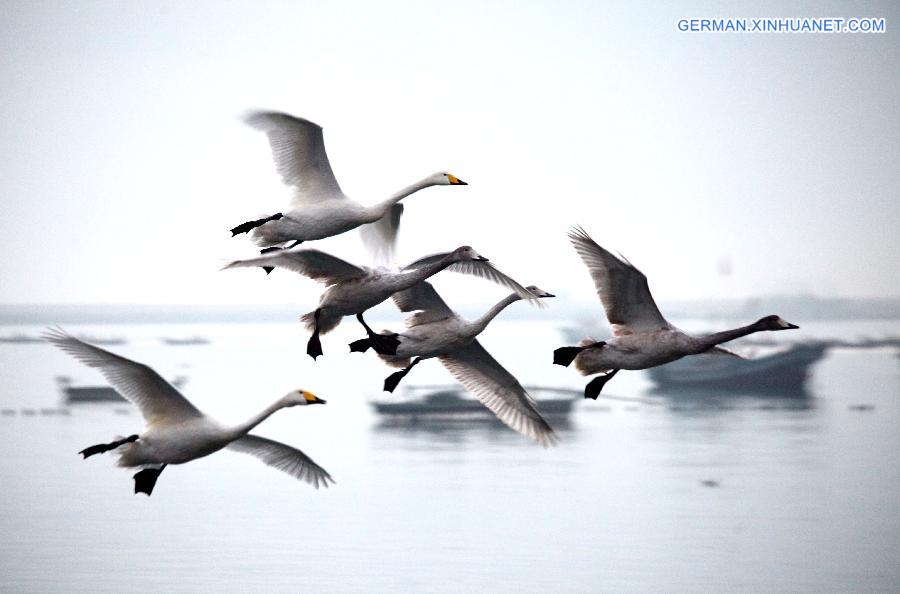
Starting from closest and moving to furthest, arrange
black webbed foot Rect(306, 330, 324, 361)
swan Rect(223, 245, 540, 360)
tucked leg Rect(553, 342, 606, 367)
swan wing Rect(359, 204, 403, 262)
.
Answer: tucked leg Rect(553, 342, 606, 367) < swan Rect(223, 245, 540, 360) < black webbed foot Rect(306, 330, 324, 361) < swan wing Rect(359, 204, 403, 262)

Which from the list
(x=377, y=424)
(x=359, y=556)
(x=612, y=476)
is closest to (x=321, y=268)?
(x=359, y=556)

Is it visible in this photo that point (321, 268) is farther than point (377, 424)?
No

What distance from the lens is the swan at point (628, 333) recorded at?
13680mm

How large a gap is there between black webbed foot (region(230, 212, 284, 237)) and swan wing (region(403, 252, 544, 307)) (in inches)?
60.3

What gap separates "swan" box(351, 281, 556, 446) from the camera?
15617 mm

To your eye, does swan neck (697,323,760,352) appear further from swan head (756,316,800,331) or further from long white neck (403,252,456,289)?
long white neck (403,252,456,289)

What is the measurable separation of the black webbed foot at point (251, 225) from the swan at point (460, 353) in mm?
1642

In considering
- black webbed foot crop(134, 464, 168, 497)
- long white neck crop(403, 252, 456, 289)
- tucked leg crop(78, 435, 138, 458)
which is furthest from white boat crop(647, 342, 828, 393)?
tucked leg crop(78, 435, 138, 458)

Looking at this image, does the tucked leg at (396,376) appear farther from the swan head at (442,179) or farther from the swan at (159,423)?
the swan head at (442,179)

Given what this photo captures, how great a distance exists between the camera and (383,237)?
1766 cm

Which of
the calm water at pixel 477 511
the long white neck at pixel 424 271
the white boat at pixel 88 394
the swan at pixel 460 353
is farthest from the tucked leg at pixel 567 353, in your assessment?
the white boat at pixel 88 394

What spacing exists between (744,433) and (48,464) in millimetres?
45378

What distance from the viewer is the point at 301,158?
15.3 metres

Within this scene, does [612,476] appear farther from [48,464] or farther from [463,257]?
[463,257]
